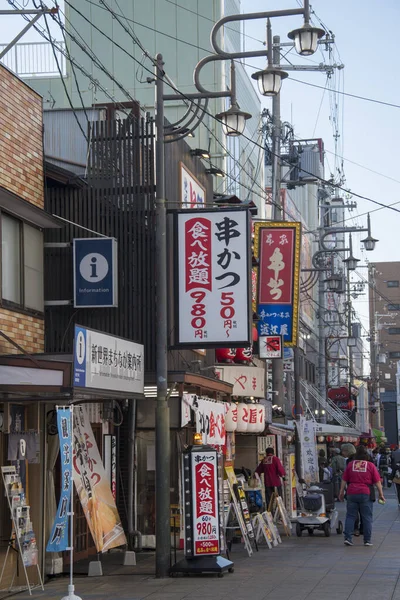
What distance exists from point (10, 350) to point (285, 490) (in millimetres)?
13510

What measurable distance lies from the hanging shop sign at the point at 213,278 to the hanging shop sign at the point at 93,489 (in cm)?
228

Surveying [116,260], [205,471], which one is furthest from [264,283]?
[205,471]

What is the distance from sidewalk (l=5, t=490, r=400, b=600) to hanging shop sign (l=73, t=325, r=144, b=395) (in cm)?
290

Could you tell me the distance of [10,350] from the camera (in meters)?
15.1

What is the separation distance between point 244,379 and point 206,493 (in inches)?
391

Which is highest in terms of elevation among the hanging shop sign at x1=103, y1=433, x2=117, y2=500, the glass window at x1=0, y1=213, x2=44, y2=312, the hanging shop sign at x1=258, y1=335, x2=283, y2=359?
the glass window at x1=0, y1=213, x2=44, y2=312

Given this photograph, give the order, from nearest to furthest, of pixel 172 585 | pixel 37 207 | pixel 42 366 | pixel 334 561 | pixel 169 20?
pixel 42 366, pixel 172 585, pixel 37 207, pixel 334 561, pixel 169 20

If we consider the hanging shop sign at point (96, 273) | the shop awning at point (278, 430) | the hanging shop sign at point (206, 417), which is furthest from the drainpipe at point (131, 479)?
Result: the shop awning at point (278, 430)

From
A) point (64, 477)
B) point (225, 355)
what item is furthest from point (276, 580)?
point (225, 355)

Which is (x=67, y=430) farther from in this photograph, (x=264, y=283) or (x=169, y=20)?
(x=169, y=20)

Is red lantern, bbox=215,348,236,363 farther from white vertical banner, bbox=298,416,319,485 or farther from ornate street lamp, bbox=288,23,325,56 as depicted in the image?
ornate street lamp, bbox=288,23,325,56

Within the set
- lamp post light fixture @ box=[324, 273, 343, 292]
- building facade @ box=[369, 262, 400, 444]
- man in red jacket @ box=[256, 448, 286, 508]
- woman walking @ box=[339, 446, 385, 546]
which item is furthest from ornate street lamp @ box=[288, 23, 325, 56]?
building facade @ box=[369, 262, 400, 444]

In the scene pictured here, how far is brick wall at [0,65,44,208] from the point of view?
15.5 metres

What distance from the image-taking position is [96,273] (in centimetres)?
1786
